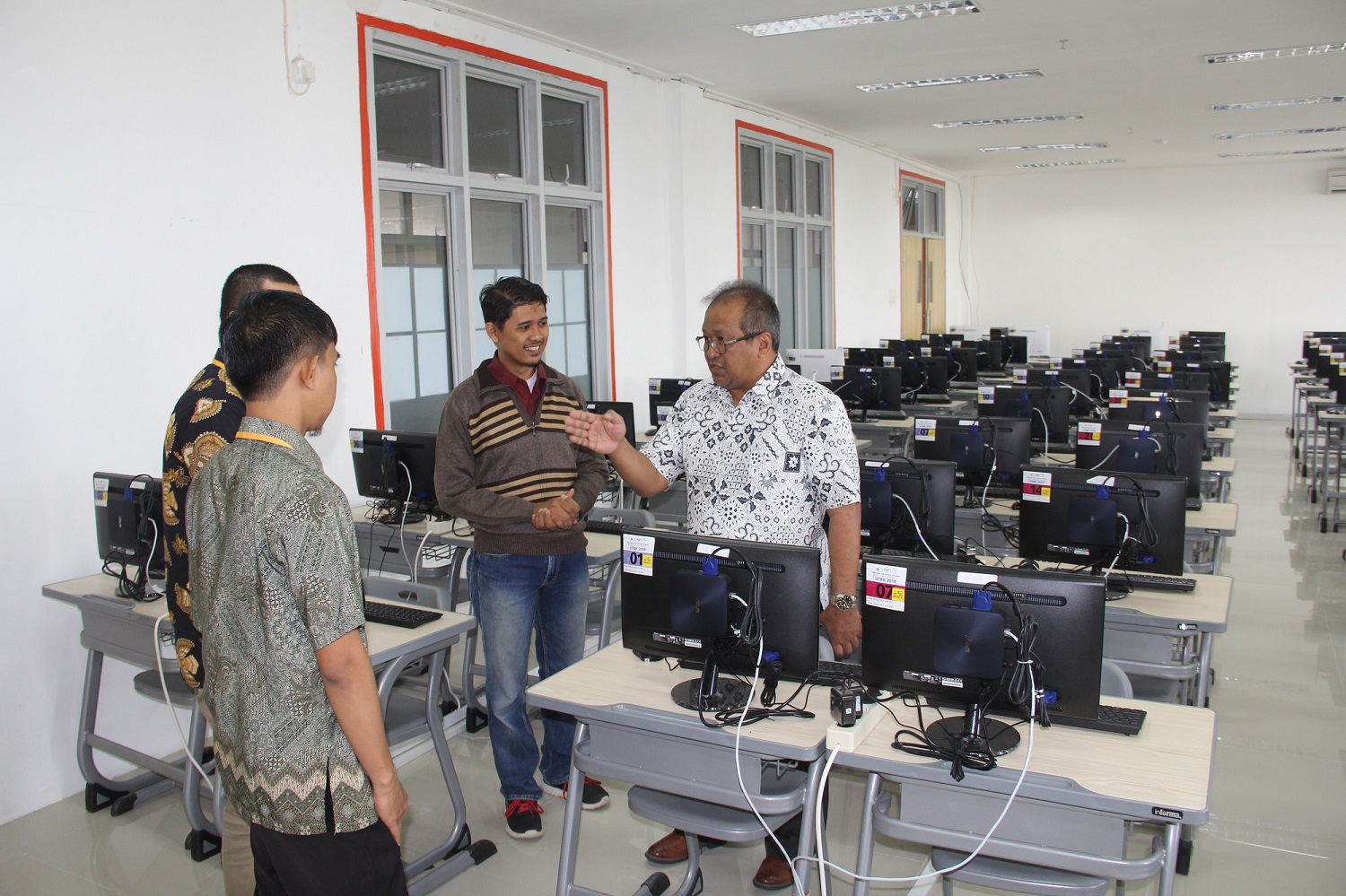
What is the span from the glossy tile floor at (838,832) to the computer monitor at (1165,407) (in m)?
1.54

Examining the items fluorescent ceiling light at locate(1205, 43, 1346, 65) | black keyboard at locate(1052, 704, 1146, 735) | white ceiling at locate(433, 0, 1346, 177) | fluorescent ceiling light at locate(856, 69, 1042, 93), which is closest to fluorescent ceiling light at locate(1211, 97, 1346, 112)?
white ceiling at locate(433, 0, 1346, 177)

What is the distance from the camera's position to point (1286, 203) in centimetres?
1352

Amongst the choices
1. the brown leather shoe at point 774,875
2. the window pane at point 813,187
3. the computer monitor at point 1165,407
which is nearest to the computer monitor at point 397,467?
the brown leather shoe at point 774,875

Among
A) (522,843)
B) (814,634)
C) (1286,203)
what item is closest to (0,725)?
(522,843)

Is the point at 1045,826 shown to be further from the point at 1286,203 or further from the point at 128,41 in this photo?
the point at 1286,203

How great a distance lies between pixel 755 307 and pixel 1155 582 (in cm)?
165

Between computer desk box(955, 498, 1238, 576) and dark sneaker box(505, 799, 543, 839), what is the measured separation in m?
1.99

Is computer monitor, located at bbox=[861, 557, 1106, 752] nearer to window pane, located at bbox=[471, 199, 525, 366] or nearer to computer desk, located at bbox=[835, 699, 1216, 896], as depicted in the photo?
computer desk, located at bbox=[835, 699, 1216, 896]

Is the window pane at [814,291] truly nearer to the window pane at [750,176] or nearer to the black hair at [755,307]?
the window pane at [750,176]

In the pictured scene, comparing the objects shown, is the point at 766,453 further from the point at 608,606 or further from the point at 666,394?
the point at 666,394

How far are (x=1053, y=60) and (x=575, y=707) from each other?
693 cm

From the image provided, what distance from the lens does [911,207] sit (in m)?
13.4

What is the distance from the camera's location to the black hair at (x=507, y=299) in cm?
293

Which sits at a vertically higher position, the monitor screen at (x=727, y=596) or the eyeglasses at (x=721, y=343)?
the eyeglasses at (x=721, y=343)
